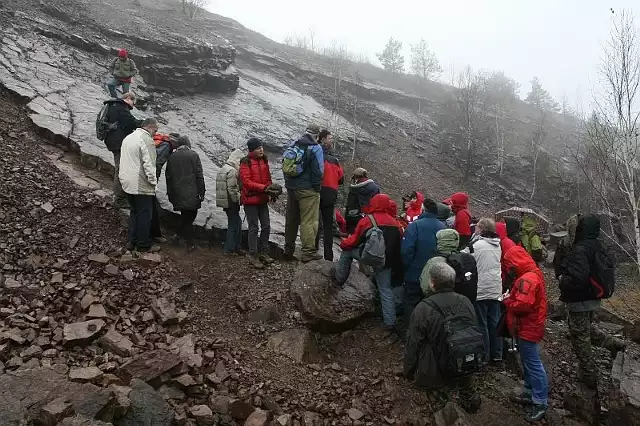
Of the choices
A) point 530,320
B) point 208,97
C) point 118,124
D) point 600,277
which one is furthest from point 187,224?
point 208,97

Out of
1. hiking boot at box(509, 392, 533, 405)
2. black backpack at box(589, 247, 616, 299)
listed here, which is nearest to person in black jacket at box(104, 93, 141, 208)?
hiking boot at box(509, 392, 533, 405)

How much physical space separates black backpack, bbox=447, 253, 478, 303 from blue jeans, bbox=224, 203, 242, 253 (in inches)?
153

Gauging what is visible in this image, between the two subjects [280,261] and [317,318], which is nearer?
[317,318]

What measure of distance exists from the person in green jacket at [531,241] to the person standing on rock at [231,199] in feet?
16.7

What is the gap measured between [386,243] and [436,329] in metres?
1.71

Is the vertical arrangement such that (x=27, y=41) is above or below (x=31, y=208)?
above

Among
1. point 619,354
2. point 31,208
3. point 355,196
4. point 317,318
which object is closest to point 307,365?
point 317,318

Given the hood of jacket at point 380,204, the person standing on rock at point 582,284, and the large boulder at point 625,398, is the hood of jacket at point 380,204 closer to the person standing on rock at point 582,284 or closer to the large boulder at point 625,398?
the person standing on rock at point 582,284

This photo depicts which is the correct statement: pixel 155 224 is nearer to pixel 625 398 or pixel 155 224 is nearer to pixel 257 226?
pixel 257 226

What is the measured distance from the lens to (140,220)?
21.5 feet

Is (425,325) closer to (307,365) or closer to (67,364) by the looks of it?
(307,365)

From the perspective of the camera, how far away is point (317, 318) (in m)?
5.99

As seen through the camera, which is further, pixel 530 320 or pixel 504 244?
pixel 504 244

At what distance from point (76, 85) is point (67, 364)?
9.89m
